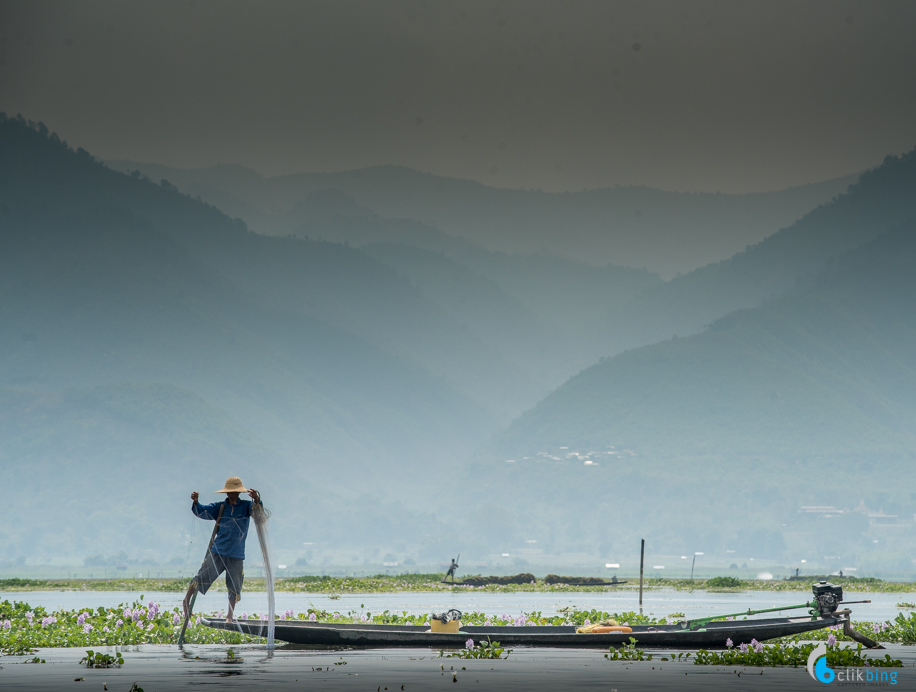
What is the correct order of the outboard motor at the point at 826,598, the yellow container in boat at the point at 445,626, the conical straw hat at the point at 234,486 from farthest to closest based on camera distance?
the outboard motor at the point at 826,598 → the yellow container in boat at the point at 445,626 → the conical straw hat at the point at 234,486

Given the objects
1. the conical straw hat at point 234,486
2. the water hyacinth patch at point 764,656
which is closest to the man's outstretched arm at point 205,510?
the conical straw hat at point 234,486

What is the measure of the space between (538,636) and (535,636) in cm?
6

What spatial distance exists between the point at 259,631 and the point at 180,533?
6445 inches

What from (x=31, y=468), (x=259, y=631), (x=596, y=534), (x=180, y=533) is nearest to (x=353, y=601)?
(x=259, y=631)

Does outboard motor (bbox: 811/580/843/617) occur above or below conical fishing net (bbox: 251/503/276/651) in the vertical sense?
below

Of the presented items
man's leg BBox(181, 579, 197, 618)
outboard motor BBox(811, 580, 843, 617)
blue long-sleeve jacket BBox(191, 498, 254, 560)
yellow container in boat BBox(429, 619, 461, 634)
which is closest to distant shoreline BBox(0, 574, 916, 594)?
yellow container in boat BBox(429, 619, 461, 634)

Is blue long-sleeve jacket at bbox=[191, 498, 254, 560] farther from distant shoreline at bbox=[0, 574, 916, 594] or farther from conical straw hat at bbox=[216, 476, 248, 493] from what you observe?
distant shoreline at bbox=[0, 574, 916, 594]

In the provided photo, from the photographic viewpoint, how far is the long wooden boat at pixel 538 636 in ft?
58.9

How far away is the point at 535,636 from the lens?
18562mm

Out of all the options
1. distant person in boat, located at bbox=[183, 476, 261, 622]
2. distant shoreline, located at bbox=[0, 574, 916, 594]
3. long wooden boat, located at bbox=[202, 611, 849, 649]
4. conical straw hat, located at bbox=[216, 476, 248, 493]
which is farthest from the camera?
distant shoreline, located at bbox=[0, 574, 916, 594]

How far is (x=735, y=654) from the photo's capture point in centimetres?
1720

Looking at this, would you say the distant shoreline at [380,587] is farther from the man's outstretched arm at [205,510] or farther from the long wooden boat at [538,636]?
the man's outstretched arm at [205,510]

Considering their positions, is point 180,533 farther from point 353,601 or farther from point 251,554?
point 251,554

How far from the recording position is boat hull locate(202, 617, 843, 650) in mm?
17953
